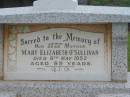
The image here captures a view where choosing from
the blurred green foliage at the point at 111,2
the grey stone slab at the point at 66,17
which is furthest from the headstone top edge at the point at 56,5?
the blurred green foliage at the point at 111,2

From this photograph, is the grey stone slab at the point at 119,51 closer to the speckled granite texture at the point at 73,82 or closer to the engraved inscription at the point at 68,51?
the speckled granite texture at the point at 73,82

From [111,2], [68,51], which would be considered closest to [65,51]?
[68,51]

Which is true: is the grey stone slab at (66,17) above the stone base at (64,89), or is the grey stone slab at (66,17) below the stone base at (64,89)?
above

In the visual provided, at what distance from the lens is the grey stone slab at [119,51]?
610cm

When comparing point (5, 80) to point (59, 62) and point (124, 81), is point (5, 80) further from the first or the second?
point (124, 81)

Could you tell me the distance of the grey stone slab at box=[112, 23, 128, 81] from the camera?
6102 millimetres

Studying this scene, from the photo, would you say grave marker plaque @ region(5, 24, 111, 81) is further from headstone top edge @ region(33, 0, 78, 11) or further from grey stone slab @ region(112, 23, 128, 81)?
headstone top edge @ region(33, 0, 78, 11)

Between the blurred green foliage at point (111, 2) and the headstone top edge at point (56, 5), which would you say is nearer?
the headstone top edge at point (56, 5)

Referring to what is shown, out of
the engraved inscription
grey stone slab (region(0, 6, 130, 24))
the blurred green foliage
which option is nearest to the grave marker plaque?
the engraved inscription

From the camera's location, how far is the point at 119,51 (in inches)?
241

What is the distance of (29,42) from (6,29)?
0.32 meters

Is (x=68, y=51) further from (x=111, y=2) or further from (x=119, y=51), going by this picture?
(x=111, y=2)

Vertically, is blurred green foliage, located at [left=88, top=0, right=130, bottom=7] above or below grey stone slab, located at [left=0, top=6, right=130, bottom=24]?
below

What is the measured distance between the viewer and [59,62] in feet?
20.4
